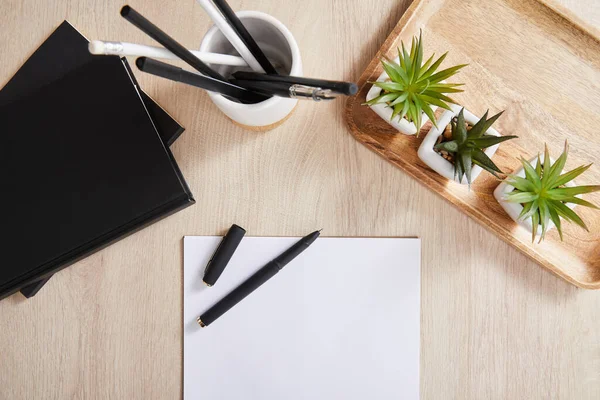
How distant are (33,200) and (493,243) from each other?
538mm

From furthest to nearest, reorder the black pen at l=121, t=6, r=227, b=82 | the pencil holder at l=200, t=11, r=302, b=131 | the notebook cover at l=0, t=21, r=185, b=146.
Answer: the notebook cover at l=0, t=21, r=185, b=146 → the pencil holder at l=200, t=11, r=302, b=131 → the black pen at l=121, t=6, r=227, b=82

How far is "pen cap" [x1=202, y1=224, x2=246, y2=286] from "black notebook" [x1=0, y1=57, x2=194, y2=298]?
0.20 ft

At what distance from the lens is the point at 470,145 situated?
0.50 m

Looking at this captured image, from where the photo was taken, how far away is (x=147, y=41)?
0.56 m

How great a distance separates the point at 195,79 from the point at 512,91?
0.37 meters

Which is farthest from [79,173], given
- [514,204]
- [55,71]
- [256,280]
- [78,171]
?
[514,204]

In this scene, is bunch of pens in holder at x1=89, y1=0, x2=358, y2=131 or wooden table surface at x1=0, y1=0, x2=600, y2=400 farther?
wooden table surface at x1=0, y1=0, x2=600, y2=400

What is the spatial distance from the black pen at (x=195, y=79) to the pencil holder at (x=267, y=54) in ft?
0.04

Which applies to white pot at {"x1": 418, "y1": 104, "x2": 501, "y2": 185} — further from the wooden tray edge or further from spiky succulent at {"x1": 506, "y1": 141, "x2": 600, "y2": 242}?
the wooden tray edge

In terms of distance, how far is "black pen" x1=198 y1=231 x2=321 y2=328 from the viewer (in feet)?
1.85

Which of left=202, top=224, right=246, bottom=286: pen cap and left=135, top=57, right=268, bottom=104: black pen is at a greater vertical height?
left=135, top=57, right=268, bottom=104: black pen

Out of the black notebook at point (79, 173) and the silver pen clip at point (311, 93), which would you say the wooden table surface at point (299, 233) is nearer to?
the black notebook at point (79, 173)

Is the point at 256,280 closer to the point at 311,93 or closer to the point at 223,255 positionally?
the point at 223,255

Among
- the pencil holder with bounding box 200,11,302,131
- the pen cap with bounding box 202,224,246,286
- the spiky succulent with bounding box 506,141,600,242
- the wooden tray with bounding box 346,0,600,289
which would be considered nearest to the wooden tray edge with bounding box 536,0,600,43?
the wooden tray with bounding box 346,0,600,289
